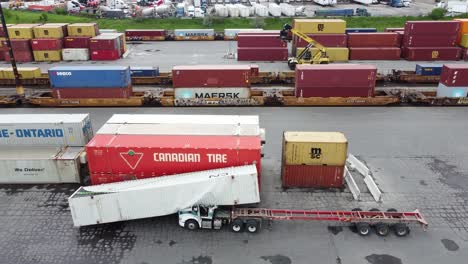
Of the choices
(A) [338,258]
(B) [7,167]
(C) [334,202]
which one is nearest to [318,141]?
(C) [334,202]

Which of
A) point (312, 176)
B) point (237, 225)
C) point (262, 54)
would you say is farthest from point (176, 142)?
point (262, 54)

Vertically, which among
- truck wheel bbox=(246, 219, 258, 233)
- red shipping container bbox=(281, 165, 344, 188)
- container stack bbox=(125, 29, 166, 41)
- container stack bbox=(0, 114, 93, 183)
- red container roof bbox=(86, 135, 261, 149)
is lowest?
truck wheel bbox=(246, 219, 258, 233)

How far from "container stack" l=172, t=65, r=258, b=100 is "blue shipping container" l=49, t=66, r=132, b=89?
17.2ft

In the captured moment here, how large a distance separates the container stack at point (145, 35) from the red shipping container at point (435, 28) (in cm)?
4506

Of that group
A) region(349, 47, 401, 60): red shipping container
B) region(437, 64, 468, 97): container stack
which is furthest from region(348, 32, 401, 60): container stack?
region(437, 64, 468, 97): container stack

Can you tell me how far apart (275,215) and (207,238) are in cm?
373

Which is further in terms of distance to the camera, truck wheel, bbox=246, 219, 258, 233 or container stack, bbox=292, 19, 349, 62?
container stack, bbox=292, 19, 349, 62

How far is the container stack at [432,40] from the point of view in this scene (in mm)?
54531

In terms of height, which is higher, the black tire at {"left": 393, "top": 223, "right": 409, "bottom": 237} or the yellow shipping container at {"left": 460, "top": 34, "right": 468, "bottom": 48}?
the yellow shipping container at {"left": 460, "top": 34, "right": 468, "bottom": 48}

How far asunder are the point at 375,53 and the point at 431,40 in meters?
8.17

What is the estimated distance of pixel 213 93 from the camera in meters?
37.7

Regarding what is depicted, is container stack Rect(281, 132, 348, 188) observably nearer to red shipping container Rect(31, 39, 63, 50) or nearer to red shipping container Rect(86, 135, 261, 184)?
red shipping container Rect(86, 135, 261, 184)

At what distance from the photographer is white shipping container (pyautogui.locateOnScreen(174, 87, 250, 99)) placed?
37.4 metres

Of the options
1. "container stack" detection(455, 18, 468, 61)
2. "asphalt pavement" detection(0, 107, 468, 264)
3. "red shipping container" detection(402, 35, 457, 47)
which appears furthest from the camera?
"container stack" detection(455, 18, 468, 61)
